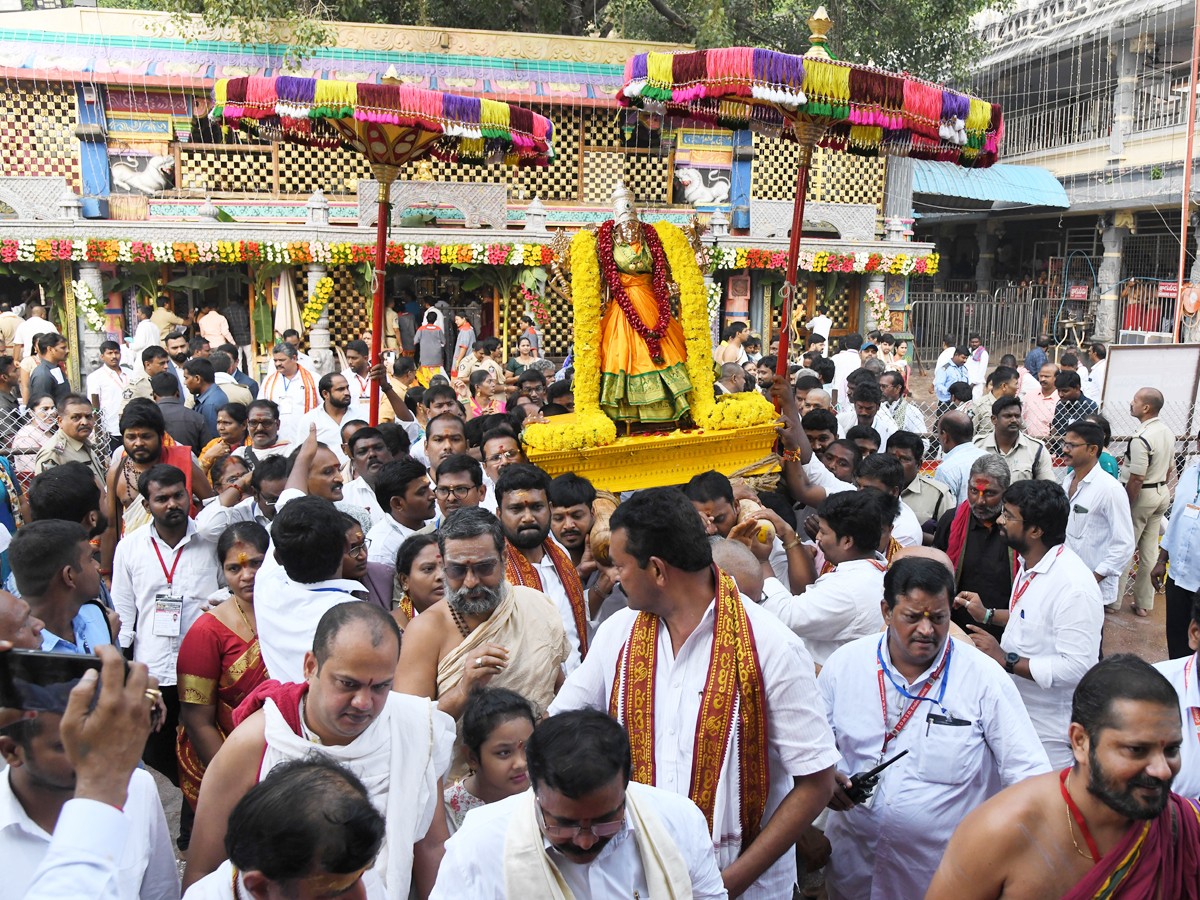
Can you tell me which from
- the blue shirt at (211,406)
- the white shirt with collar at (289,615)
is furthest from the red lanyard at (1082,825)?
the blue shirt at (211,406)

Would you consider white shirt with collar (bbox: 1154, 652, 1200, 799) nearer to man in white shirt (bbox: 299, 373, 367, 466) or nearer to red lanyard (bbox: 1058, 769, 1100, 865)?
red lanyard (bbox: 1058, 769, 1100, 865)

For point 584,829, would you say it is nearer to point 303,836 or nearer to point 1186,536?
point 303,836

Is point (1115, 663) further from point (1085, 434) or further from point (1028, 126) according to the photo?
point (1028, 126)

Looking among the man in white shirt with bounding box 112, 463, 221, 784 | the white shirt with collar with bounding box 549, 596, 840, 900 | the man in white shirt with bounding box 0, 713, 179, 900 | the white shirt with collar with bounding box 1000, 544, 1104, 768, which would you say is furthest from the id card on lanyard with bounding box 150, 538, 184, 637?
the white shirt with collar with bounding box 1000, 544, 1104, 768

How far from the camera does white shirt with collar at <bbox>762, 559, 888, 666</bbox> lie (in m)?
3.55

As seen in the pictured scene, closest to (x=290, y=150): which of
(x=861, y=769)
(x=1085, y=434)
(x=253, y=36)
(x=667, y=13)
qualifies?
(x=253, y=36)

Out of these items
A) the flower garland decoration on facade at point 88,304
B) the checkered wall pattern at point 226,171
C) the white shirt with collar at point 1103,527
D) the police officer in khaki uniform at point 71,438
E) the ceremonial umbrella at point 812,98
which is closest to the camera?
the white shirt with collar at point 1103,527

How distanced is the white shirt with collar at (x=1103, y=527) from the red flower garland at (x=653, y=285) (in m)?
2.68

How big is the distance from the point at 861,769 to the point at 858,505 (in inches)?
39.7

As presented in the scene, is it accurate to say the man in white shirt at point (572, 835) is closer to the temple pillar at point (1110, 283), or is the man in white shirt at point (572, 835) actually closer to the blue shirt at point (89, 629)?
the blue shirt at point (89, 629)

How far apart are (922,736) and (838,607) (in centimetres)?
70

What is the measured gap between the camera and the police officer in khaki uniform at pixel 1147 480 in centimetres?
688

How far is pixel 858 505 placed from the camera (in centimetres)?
367

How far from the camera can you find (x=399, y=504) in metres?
4.26
